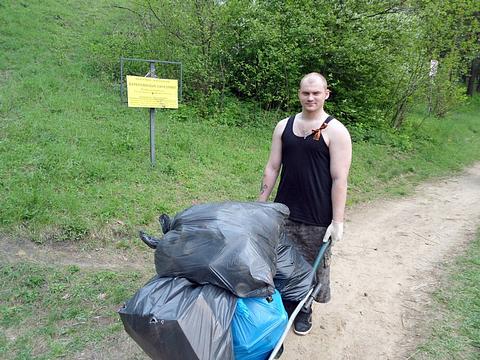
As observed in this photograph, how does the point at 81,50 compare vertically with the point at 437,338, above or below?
above

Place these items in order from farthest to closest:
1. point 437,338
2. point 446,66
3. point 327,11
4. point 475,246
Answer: point 446,66
point 327,11
point 475,246
point 437,338

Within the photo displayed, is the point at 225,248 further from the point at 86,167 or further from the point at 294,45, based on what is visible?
the point at 294,45

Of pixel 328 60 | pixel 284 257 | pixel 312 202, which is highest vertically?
pixel 328 60

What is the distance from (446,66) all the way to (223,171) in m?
8.90

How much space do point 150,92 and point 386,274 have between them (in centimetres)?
375

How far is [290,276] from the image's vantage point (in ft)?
7.59

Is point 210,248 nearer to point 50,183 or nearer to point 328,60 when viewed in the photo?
point 50,183

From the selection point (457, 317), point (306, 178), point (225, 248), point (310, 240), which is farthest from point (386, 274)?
point (225, 248)

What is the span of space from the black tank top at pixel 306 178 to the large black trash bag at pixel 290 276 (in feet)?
1.48

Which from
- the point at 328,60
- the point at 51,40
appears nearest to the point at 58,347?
the point at 328,60

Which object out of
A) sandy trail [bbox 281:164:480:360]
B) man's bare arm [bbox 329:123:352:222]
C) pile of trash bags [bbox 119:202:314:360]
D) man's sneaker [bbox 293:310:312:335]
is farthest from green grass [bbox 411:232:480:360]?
pile of trash bags [bbox 119:202:314:360]

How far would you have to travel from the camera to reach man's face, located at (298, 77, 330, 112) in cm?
254

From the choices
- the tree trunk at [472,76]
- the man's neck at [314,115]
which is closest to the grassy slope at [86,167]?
the man's neck at [314,115]

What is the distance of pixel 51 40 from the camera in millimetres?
11281
